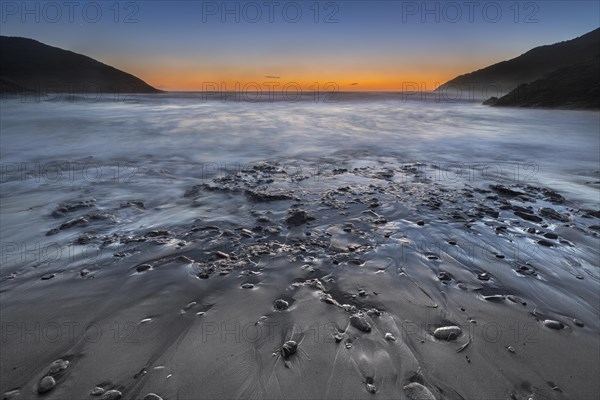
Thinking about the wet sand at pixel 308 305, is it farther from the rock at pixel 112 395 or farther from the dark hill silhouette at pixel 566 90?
the dark hill silhouette at pixel 566 90

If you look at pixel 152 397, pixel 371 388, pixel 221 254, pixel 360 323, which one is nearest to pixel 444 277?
pixel 360 323

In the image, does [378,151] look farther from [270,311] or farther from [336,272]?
[270,311]

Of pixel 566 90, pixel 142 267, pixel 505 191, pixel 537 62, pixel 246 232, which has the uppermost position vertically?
pixel 537 62

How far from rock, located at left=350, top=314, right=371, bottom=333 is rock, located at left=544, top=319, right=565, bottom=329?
1.55 meters

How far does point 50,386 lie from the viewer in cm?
212

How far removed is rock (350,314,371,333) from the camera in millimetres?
2674

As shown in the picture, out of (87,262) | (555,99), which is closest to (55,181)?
(87,262)

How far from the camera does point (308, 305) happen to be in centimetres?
299

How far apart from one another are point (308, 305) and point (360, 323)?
51cm

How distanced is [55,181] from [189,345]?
22.5ft

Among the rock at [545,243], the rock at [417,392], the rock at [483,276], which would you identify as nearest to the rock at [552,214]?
the rock at [545,243]

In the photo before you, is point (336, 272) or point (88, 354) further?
point (336, 272)

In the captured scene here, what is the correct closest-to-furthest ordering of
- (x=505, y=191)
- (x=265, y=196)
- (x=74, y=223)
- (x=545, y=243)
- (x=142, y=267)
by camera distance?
(x=142, y=267), (x=545, y=243), (x=74, y=223), (x=265, y=196), (x=505, y=191)

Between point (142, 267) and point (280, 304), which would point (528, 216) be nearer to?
point (280, 304)
